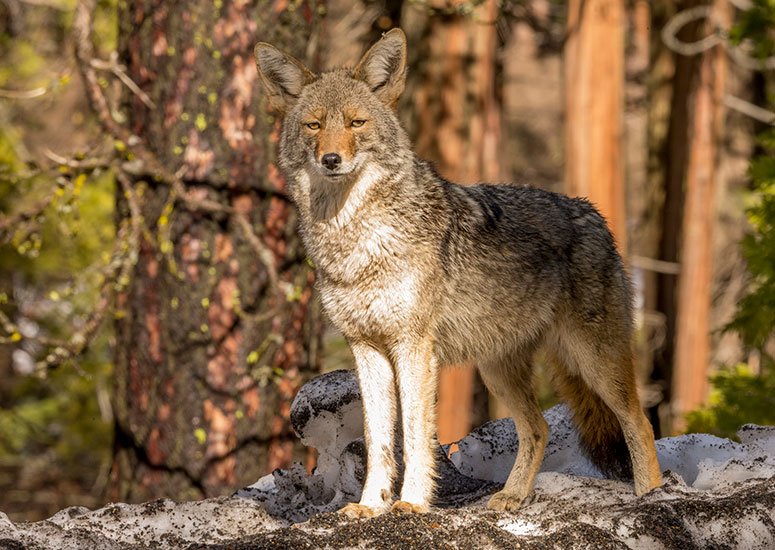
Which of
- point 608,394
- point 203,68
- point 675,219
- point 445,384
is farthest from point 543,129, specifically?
point 608,394

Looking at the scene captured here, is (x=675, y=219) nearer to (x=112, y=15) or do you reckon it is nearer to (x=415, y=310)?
(x=112, y=15)

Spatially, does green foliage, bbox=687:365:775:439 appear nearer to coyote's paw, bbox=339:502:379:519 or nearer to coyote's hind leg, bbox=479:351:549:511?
coyote's hind leg, bbox=479:351:549:511

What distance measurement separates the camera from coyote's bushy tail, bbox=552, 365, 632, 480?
5.17 metres

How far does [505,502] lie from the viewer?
4797 millimetres

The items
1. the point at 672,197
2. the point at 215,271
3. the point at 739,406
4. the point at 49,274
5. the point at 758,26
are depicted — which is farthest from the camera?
the point at 49,274

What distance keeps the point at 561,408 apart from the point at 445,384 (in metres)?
5.22

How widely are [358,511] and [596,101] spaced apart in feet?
27.6

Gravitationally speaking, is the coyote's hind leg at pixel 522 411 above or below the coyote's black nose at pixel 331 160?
below

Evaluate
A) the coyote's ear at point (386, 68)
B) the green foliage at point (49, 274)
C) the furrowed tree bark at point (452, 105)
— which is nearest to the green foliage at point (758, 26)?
the furrowed tree bark at point (452, 105)

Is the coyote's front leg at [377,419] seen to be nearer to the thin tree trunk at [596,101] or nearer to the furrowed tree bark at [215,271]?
the furrowed tree bark at [215,271]

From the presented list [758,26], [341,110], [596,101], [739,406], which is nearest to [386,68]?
[341,110]

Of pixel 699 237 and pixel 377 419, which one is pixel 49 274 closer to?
pixel 699 237

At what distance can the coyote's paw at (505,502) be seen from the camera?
477 centimetres

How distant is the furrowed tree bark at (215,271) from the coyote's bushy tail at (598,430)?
2346 mm
